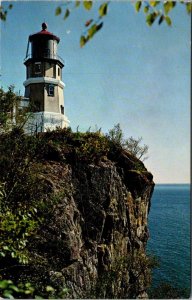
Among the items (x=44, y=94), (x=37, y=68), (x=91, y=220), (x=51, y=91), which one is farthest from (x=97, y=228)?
(x=37, y=68)

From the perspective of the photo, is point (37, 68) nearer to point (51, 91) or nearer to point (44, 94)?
point (44, 94)

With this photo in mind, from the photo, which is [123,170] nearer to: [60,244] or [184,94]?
[60,244]

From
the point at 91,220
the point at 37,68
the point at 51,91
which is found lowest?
the point at 91,220

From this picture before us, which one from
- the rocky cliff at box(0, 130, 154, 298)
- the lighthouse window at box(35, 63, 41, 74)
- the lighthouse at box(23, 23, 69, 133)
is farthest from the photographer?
the lighthouse window at box(35, 63, 41, 74)

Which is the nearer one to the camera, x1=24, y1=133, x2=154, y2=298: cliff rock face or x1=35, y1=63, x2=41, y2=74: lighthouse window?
x1=24, y1=133, x2=154, y2=298: cliff rock face

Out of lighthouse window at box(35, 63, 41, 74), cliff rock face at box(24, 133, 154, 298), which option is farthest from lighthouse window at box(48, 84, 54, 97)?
cliff rock face at box(24, 133, 154, 298)

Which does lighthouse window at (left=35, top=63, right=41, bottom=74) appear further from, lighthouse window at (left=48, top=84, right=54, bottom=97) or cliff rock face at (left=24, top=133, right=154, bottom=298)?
cliff rock face at (left=24, top=133, right=154, bottom=298)

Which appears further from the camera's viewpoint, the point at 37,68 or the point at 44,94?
the point at 37,68

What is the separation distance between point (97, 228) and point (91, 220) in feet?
0.51

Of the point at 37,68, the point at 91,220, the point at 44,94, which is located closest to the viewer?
the point at 91,220

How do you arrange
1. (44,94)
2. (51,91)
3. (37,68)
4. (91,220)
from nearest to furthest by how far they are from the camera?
(91,220)
(51,91)
(44,94)
(37,68)

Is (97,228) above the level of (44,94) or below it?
below

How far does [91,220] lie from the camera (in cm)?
532

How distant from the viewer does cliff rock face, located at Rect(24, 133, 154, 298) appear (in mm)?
4098
